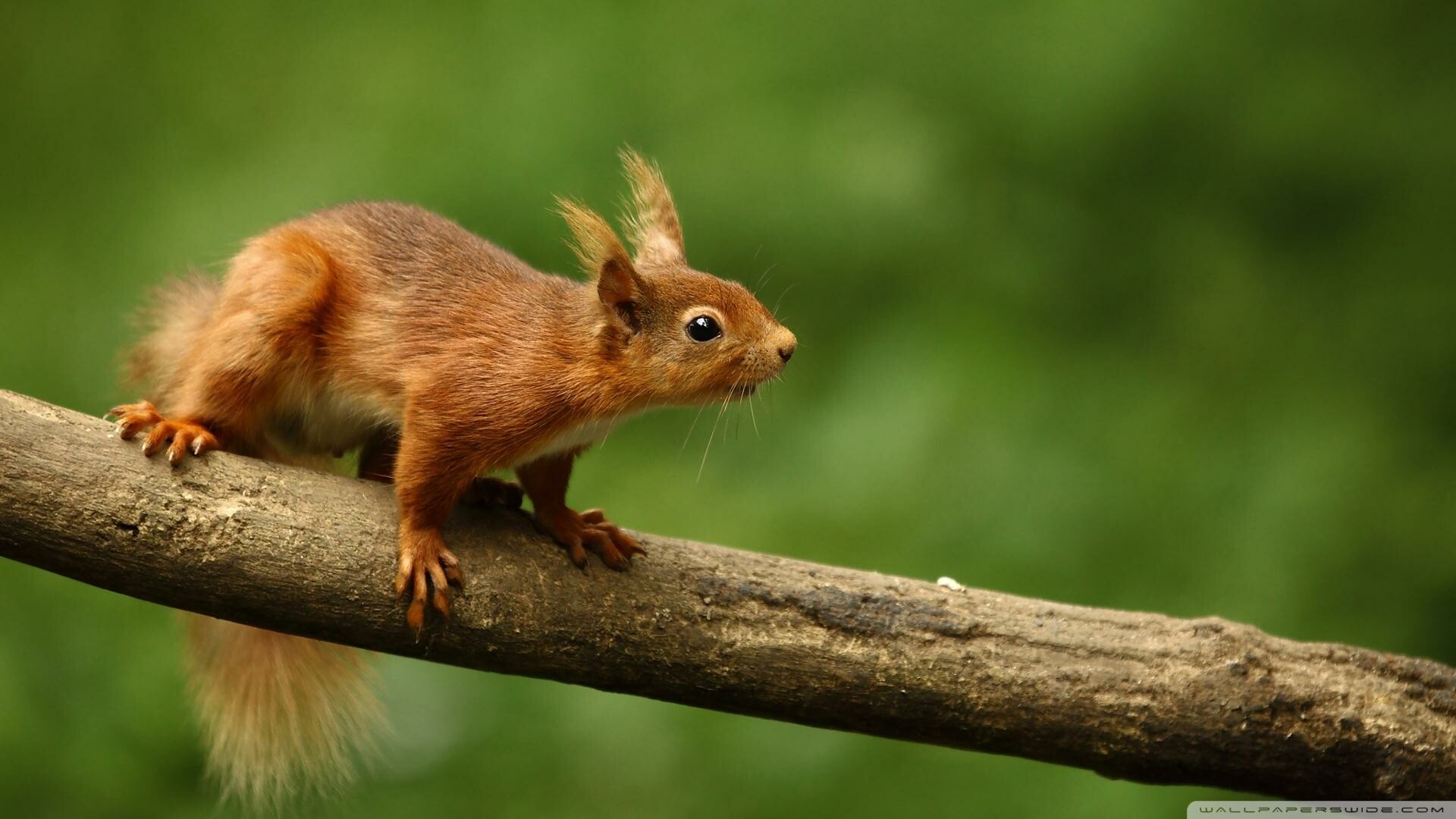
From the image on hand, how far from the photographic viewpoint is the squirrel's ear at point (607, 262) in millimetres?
2721

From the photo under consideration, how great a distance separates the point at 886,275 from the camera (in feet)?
15.7

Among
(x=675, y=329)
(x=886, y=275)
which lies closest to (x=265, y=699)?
(x=675, y=329)

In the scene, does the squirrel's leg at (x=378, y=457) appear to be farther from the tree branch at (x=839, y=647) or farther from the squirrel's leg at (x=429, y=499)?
the squirrel's leg at (x=429, y=499)

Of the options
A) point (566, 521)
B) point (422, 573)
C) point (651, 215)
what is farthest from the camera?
point (651, 215)

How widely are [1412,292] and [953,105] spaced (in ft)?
5.98

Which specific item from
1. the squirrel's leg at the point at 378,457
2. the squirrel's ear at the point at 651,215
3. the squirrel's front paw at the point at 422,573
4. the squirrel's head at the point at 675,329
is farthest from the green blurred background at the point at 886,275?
the squirrel's front paw at the point at 422,573

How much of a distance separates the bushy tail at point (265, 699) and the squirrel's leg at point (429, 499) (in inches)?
30.0

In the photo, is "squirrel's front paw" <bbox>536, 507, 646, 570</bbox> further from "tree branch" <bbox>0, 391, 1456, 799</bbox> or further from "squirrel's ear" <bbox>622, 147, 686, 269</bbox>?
"squirrel's ear" <bbox>622, 147, 686, 269</bbox>

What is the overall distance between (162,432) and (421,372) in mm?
535

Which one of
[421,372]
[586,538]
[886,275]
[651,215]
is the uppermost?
[886,275]

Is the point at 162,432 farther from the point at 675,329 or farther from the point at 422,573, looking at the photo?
the point at 675,329

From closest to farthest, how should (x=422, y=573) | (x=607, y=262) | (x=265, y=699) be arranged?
(x=422, y=573) < (x=607, y=262) < (x=265, y=699)

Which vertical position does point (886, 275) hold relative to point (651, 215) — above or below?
above

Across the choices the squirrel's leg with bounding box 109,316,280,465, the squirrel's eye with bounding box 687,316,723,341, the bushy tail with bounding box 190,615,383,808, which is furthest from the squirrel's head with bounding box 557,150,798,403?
the bushy tail with bounding box 190,615,383,808
